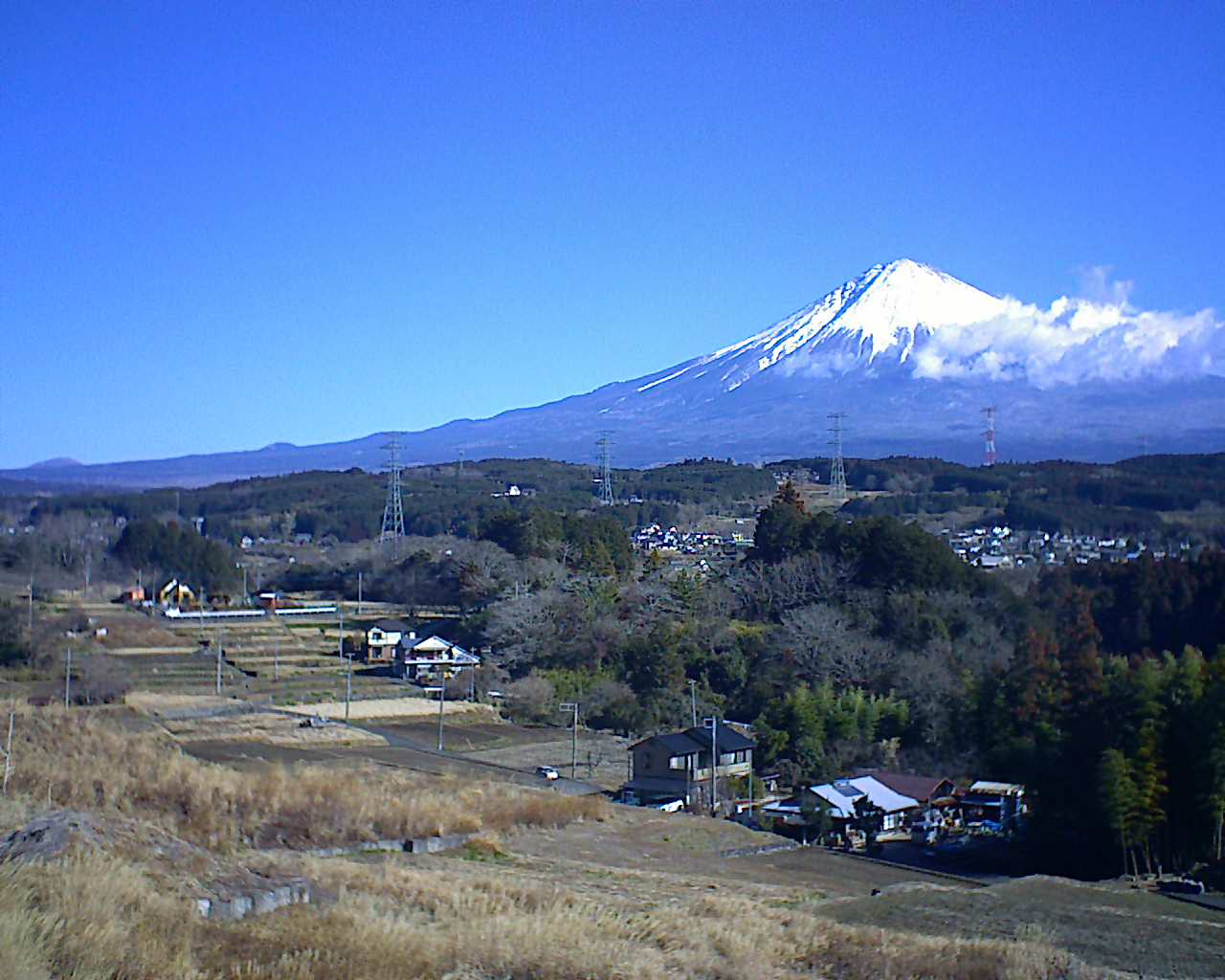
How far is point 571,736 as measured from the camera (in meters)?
19.9

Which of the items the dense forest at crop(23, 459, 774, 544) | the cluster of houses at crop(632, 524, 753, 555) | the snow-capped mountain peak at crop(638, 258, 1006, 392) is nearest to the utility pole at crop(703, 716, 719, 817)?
the cluster of houses at crop(632, 524, 753, 555)

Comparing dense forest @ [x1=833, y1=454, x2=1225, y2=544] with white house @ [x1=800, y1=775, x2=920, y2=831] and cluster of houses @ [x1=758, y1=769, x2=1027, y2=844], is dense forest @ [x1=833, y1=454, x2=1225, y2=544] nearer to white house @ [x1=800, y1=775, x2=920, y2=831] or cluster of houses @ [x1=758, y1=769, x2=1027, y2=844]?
cluster of houses @ [x1=758, y1=769, x2=1027, y2=844]

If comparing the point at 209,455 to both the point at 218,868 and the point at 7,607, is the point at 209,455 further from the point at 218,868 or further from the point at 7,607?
the point at 218,868

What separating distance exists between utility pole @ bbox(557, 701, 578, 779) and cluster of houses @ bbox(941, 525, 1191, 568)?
8.72m

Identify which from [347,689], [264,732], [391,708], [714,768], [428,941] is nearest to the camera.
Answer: [428,941]

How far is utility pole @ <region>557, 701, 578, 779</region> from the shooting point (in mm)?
16969

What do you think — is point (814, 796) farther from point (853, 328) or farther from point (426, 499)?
point (853, 328)

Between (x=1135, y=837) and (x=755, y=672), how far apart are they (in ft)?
32.2

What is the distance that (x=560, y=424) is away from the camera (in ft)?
269

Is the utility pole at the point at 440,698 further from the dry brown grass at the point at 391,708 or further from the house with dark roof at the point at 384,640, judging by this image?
the house with dark roof at the point at 384,640

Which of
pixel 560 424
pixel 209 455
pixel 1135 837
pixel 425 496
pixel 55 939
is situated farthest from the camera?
pixel 560 424

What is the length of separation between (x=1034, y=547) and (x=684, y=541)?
10.8m

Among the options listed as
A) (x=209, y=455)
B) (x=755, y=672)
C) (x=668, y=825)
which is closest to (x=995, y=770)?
(x=668, y=825)

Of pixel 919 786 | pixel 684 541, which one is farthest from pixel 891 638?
pixel 684 541
